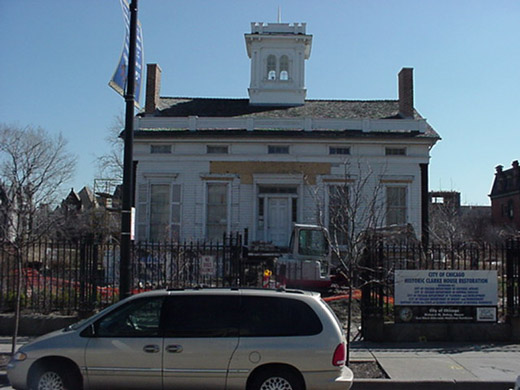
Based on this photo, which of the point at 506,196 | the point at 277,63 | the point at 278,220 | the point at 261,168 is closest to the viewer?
the point at 261,168

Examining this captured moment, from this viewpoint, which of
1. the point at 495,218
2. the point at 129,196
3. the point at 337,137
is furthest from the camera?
the point at 495,218

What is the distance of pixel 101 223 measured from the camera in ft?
125

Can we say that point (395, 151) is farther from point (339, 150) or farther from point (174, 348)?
point (174, 348)

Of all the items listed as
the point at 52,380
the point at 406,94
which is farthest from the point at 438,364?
the point at 406,94

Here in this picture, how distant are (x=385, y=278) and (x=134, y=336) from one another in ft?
20.8

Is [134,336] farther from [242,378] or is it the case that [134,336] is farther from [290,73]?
[290,73]

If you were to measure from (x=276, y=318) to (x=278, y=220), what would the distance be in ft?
61.3

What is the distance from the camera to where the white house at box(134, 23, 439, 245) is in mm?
25297

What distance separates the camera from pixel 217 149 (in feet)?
85.5

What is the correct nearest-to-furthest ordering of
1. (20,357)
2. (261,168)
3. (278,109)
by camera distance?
1. (20,357)
2. (261,168)
3. (278,109)

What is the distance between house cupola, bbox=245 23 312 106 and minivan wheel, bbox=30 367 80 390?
925 inches

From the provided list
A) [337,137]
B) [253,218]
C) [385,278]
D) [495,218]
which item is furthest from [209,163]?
[495,218]

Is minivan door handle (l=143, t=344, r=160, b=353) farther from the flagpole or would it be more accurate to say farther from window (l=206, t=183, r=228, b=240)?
window (l=206, t=183, r=228, b=240)

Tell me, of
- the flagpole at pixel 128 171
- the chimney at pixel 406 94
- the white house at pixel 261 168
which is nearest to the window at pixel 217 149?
the white house at pixel 261 168
